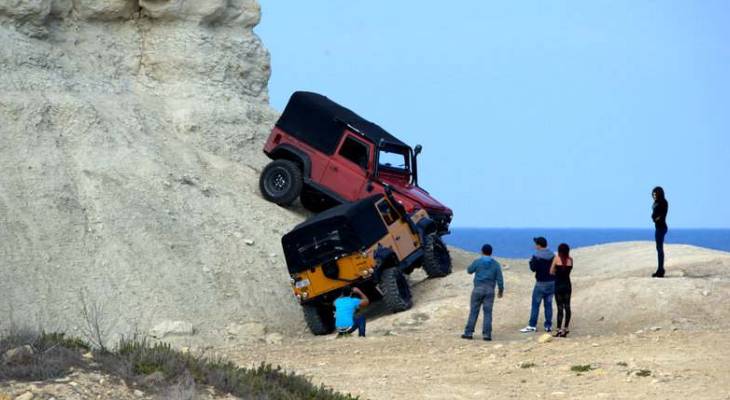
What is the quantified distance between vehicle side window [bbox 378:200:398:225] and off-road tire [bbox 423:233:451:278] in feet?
4.65

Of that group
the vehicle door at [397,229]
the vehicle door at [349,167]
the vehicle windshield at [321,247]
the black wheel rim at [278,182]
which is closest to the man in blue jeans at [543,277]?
the vehicle windshield at [321,247]

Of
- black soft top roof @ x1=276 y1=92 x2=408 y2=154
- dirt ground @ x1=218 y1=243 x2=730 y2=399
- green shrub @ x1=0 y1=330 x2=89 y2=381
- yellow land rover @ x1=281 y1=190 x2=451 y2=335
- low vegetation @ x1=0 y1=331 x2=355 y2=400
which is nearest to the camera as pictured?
green shrub @ x1=0 y1=330 x2=89 y2=381

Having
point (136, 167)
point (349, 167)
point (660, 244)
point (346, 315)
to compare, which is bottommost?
point (346, 315)

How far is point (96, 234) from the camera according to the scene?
23.1 meters

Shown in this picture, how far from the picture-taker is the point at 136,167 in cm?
2561

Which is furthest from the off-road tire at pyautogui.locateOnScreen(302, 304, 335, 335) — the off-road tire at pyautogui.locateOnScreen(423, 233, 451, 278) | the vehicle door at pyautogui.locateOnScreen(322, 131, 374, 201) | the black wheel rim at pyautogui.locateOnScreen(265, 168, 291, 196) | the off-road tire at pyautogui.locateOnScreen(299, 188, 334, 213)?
the black wheel rim at pyautogui.locateOnScreen(265, 168, 291, 196)

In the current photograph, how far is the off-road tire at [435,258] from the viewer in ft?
78.8

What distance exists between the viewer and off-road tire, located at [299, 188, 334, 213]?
26734mm

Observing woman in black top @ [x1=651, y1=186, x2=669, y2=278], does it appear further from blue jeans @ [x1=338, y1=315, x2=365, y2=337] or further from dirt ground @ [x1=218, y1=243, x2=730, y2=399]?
blue jeans @ [x1=338, y1=315, x2=365, y2=337]

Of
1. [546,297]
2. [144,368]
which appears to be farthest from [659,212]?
[144,368]

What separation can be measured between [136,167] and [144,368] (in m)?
14.8

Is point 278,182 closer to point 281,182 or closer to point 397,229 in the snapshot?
point 281,182

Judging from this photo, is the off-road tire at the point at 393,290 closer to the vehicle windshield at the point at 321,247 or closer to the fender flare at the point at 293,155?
the vehicle windshield at the point at 321,247

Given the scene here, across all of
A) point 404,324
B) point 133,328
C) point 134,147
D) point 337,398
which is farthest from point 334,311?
point 337,398
